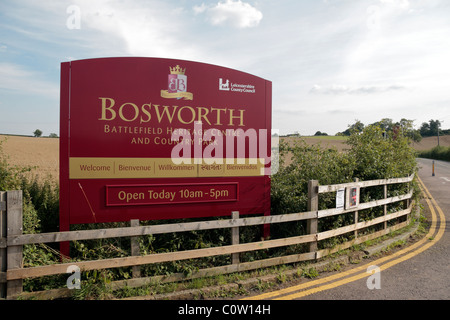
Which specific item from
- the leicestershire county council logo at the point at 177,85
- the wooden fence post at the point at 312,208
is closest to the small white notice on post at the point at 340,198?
the wooden fence post at the point at 312,208

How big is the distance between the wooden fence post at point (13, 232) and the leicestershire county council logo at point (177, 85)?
262 centimetres

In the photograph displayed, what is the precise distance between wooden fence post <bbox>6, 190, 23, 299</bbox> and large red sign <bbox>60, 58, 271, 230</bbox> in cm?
76

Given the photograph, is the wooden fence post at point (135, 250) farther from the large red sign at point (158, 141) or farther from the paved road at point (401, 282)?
the paved road at point (401, 282)

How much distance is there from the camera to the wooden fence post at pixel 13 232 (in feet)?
12.8

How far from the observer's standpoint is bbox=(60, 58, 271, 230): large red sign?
4773 mm

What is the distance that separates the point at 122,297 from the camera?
4141 millimetres

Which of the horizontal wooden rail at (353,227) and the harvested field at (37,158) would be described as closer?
the horizontal wooden rail at (353,227)

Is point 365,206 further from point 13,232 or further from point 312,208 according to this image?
point 13,232

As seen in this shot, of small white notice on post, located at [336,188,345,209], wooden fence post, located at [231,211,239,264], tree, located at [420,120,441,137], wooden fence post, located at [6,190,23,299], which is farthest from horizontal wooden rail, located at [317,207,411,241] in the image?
tree, located at [420,120,441,137]

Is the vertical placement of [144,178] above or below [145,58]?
below

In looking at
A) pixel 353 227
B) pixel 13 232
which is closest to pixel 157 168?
pixel 13 232
